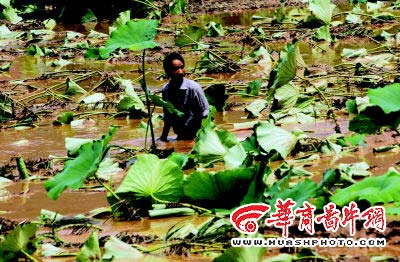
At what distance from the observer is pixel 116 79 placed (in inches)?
383

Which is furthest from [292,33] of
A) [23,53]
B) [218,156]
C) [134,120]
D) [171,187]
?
[171,187]

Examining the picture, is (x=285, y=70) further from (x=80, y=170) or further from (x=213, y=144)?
(x=80, y=170)

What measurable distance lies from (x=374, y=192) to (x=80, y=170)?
5.26 ft

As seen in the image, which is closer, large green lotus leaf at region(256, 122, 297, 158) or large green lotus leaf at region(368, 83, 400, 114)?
large green lotus leaf at region(368, 83, 400, 114)

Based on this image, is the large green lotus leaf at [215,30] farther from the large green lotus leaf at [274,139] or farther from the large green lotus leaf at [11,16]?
the large green lotus leaf at [274,139]

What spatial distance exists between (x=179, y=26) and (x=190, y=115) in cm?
881

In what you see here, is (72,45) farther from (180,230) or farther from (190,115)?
(180,230)

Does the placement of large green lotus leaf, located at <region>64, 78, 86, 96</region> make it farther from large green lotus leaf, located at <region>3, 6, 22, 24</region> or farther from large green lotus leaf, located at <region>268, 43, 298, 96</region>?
large green lotus leaf, located at <region>3, 6, 22, 24</region>

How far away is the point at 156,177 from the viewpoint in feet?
15.4

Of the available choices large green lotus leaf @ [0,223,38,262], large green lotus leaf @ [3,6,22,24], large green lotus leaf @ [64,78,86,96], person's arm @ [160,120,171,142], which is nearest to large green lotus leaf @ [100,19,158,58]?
person's arm @ [160,120,171,142]

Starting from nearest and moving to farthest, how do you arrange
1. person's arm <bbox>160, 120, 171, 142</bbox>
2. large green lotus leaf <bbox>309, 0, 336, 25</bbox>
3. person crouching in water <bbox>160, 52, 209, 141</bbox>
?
person crouching in water <bbox>160, 52, 209, 141</bbox>, person's arm <bbox>160, 120, 171, 142</bbox>, large green lotus leaf <bbox>309, 0, 336, 25</bbox>

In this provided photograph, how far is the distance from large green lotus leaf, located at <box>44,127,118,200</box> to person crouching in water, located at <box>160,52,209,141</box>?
2351 millimetres

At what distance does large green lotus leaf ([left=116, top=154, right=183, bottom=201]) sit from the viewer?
4.67m

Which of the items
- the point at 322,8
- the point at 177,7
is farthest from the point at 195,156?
the point at 177,7
